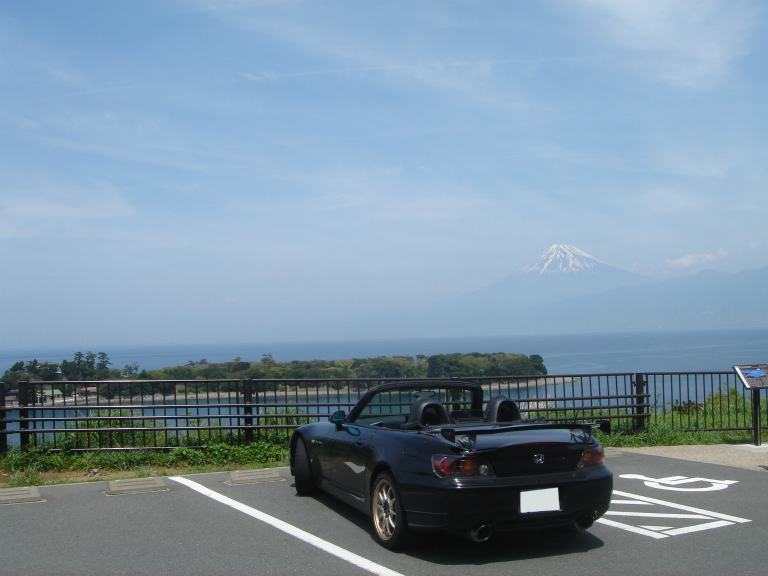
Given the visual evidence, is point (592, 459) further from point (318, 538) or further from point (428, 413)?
point (318, 538)

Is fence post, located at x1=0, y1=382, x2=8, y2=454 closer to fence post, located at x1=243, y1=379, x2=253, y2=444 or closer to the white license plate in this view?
fence post, located at x1=243, y1=379, x2=253, y2=444

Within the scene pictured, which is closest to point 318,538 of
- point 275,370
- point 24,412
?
point 24,412

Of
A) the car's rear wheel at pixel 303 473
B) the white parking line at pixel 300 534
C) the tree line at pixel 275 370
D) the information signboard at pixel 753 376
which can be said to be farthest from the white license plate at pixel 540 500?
the information signboard at pixel 753 376

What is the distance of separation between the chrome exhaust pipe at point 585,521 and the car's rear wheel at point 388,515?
4.40 ft

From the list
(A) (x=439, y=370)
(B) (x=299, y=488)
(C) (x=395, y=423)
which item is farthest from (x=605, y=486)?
(A) (x=439, y=370)

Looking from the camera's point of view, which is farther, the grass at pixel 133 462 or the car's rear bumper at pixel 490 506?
the grass at pixel 133 462

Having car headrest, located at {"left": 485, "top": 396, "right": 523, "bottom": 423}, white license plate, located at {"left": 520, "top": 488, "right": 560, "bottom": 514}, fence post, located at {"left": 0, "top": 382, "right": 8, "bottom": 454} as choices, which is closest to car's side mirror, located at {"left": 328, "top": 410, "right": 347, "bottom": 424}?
car headrest, located at {"left": 485, "top": 396, "right": 523, "bottom": 423}

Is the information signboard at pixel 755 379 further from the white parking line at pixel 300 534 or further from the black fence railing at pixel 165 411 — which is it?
the white parking line at pixel 300 534

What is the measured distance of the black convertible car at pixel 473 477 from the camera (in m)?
4.87

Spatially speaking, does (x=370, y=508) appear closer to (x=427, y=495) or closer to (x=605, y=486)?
(x=427, y=495)

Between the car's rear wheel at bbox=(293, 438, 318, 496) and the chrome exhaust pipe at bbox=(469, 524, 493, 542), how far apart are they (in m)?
2.76

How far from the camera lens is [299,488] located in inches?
292

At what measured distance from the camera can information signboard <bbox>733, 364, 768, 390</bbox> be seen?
1055 cm

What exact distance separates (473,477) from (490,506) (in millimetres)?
231
